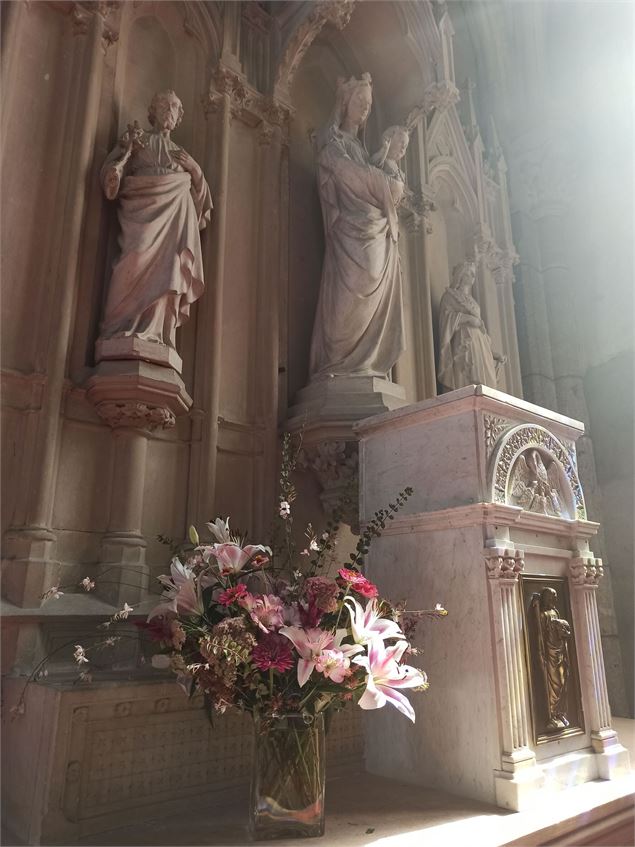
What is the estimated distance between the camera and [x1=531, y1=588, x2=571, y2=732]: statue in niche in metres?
2.68

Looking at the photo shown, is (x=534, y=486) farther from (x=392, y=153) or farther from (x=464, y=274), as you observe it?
(x=464, y=274)

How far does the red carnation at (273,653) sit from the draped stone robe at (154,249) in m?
1.95

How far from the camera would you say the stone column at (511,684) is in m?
2.41

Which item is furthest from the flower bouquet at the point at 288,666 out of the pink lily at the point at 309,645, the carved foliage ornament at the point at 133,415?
the carved foliage ornament at the point at 133,415

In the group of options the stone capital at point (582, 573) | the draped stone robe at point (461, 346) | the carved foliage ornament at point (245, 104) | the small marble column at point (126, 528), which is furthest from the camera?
the draped stone robe at point (461, 346)

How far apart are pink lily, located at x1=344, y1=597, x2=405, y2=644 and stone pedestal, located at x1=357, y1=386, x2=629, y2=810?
0.67m

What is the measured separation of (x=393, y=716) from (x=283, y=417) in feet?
6.42

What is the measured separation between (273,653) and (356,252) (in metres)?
3.08

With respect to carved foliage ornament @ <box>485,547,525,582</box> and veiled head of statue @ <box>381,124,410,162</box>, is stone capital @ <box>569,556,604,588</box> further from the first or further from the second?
veiled head of statue @ <box>381,124,410,162</box>

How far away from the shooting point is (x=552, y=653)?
272 centimetres

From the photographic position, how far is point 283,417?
4266mm

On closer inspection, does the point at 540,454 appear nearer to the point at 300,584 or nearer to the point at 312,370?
the point at 300,584

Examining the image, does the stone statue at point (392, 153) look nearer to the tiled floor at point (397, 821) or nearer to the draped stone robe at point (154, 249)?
the draped stone robe at point (154, 249)

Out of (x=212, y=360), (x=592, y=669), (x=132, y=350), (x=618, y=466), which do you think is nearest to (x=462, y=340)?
(x=618, y=466)
